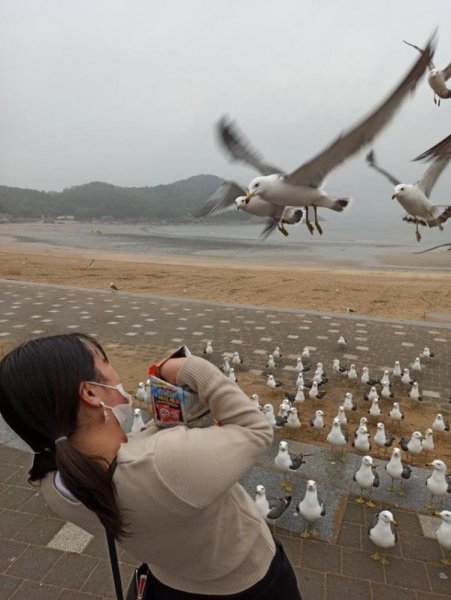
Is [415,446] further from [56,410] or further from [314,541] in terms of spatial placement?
[56,410]

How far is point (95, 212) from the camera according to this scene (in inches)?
4695

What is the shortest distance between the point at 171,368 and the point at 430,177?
1.74 metres

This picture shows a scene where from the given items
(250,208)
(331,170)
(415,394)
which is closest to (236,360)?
(415,394)

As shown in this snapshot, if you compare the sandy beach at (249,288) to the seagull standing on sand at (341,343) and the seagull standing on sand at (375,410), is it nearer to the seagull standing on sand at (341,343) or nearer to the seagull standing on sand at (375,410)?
the seagull standing on sand at (375,410)

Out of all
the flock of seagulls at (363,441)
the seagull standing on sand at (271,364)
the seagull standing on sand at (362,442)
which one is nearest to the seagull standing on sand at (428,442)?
the flock of seagulls at (363,441)

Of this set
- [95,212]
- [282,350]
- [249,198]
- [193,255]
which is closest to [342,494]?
[249,198]

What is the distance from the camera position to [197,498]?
1259mm

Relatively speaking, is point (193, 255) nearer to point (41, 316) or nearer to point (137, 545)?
point (41, 316)

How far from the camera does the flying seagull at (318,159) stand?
1.47 metres

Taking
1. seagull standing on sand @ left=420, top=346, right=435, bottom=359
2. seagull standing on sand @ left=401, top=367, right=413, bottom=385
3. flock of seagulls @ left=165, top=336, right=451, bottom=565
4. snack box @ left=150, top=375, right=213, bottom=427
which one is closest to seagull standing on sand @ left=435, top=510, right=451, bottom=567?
flock of seagulls @ left=165, top=336, right=451, bottom=565

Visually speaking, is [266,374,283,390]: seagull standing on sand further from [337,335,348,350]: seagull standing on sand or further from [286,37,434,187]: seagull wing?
[286,37,434,187]: seagull wing

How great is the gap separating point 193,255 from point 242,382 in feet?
99.0

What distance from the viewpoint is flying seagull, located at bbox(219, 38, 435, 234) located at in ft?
4.81

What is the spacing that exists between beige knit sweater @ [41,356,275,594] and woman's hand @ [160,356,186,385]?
0.02 m
